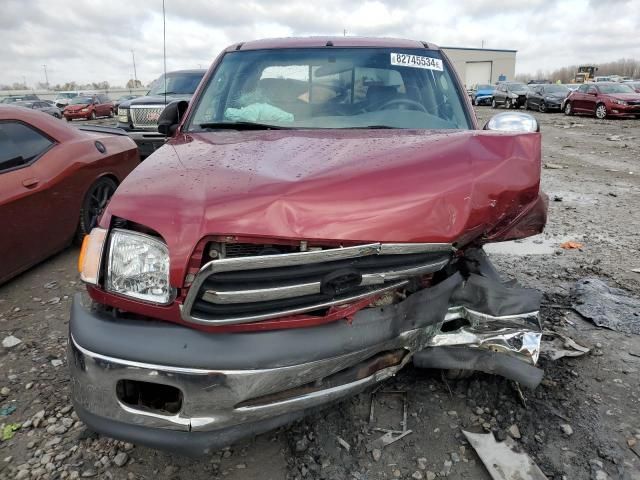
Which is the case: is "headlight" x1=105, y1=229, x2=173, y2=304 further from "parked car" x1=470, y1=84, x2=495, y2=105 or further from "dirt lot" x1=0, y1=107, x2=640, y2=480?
"parked car" x1=470, y1=84, x2=495, y2=105

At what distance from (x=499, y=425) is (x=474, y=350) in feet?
1.29

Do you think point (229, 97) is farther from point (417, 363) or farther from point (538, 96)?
point (538, 96)

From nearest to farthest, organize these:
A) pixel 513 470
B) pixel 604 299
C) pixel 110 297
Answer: pixel 110 297 < pixel 513 470 < pixel 604 299

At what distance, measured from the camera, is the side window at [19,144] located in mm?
3742

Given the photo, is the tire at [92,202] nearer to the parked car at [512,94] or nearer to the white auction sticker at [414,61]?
the white auction sticker at [414,61]

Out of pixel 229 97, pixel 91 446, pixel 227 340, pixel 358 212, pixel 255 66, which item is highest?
pixel 255 66

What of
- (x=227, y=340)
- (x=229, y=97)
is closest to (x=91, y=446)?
(x=227, y=340)

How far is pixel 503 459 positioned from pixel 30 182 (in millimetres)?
3836

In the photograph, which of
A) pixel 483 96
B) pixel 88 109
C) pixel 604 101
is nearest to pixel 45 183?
pixel 604 101

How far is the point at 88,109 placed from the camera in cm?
3067

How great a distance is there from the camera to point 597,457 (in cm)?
196

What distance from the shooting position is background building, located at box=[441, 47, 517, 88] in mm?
59562

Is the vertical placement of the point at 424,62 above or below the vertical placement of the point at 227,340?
above

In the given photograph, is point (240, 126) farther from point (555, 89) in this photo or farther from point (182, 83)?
point (555, 89)
